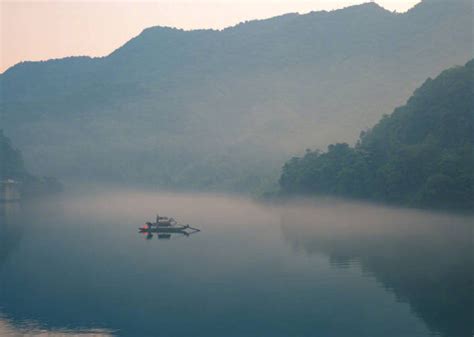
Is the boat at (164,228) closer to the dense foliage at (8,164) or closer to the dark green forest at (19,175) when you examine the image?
the dark green forest at (19,175)

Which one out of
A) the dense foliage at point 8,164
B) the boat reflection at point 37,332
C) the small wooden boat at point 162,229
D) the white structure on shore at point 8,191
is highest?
the dense foliage at point 8,164

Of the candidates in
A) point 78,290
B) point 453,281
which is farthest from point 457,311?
point 78,290

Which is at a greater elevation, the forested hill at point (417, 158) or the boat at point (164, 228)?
the forested hill at point (417, 158)

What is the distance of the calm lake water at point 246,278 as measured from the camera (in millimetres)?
41219

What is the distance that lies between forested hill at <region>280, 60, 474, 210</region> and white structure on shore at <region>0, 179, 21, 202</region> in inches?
2685

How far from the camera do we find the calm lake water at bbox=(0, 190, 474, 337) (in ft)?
135

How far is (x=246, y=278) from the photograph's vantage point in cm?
5372

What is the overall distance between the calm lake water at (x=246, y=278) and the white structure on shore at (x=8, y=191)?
201 feet

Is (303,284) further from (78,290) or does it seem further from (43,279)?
(43,279)

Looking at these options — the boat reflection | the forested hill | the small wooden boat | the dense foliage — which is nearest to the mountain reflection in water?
the forested hill

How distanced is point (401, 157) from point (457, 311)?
61.9m

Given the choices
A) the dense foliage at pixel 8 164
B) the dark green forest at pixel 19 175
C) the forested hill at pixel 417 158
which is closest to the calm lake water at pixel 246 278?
the forested hill at pixel 417 158

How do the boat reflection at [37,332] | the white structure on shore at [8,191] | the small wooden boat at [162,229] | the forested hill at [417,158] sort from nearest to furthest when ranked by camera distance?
the boat reflection at [37,332]
the small wooden boat at [162,229]
the forested hill at [417,158]
the white structure on shore at [8,191]

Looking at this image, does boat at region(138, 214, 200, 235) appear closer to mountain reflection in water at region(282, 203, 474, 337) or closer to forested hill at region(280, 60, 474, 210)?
mountain reflection in water at region(282, 203, 474, 337)
